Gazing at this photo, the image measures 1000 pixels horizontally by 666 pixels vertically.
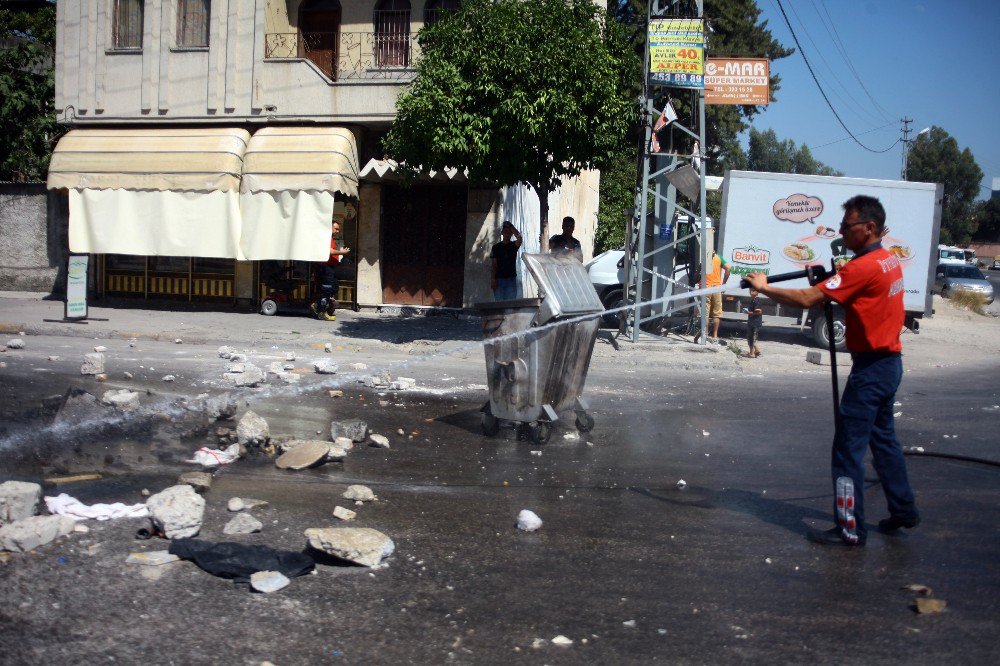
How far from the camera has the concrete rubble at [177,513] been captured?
4500 mm

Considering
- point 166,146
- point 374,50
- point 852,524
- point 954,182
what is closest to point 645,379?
point 852,524

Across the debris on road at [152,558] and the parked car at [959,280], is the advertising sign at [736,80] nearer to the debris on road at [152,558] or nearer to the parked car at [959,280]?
the debris on road at [152,558]

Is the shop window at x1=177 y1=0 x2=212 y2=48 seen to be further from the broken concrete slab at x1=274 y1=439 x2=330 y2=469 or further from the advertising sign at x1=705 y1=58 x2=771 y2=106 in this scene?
the broken concrete slab at x1=274 y1=439 x2=330 y2=469

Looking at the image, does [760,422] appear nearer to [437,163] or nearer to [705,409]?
[705,409]

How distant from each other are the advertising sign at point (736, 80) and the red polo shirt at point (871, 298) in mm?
10029

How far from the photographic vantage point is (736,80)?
47.0 ft

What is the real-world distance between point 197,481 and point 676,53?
10.1 m

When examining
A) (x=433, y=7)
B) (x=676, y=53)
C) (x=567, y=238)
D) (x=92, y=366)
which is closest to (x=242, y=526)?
(x=92, y=366)

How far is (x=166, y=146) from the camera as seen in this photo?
1725 centimetres

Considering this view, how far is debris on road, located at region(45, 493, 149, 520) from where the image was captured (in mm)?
4793

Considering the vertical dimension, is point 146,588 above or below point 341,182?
below

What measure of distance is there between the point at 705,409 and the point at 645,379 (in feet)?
6.40

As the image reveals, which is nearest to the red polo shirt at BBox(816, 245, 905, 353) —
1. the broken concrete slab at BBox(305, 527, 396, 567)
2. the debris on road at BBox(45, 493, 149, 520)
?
the broken concrete slab at BBox(305, 527, 396, 567)

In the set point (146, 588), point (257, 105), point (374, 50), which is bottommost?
point (146, 588)
